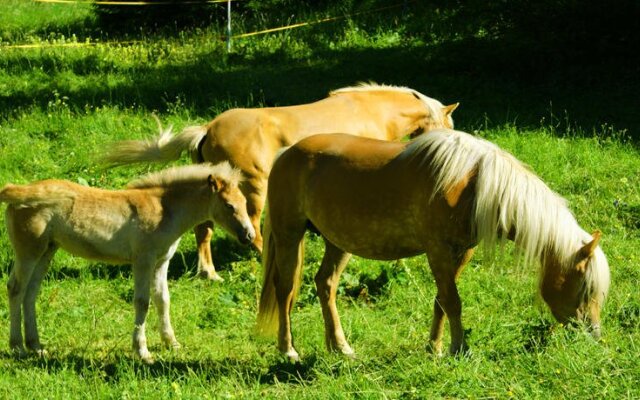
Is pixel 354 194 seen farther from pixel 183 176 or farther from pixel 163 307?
pixel 163 307

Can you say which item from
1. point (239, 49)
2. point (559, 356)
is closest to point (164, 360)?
point (559, 356)

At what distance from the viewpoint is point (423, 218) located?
582 centimetres

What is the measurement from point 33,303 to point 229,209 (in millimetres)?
1612

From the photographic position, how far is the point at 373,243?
6.17 m

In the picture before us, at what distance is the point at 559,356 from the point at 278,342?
2.24m

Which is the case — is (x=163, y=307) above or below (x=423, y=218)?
below

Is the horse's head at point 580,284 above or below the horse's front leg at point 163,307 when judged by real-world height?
above

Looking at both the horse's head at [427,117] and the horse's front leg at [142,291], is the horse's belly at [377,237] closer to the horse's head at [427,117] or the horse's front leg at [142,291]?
the horse's front leg at [142,291]

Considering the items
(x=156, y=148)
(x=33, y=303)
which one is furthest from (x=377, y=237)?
(x=156, y=148)

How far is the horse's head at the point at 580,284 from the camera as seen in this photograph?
556 centimetres

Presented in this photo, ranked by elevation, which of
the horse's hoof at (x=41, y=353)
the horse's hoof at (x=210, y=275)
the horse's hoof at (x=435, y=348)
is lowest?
the horse's hoof at (x=210, y=275)

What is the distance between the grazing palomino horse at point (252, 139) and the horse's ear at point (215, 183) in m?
1.85

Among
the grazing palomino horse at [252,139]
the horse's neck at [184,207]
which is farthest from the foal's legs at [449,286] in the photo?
the grazing palomino horse at [252,139]

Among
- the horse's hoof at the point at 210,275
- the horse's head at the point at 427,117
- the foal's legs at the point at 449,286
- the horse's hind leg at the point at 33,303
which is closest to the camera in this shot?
the foal's legs at the point at 449,286
